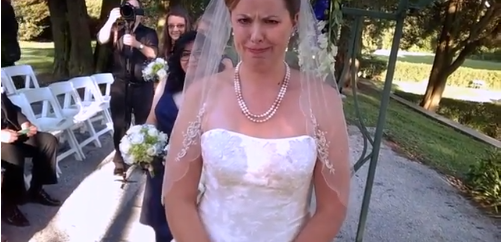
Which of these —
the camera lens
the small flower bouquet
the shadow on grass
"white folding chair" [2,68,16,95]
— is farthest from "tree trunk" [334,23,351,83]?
the shadow on grass

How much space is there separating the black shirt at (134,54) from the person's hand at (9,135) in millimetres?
1693

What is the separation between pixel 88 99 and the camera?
870cm

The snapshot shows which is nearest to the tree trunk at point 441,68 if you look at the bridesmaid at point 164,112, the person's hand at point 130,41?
the person's hand at point 130,41

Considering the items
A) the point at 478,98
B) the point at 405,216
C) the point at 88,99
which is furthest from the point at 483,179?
the point at 478,98

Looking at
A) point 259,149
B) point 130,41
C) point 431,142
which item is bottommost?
point 431,142

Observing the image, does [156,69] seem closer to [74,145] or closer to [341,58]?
[74,145]

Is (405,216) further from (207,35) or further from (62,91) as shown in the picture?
(207,35)

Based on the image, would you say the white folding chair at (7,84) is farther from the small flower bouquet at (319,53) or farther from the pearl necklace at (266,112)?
the pearl necklace at (266,112)

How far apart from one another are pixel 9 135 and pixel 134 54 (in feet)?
6.10

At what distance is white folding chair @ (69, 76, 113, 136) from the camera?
821cm

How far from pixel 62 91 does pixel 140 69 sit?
1.61m

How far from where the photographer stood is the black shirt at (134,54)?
6.25 m

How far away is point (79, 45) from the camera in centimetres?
1380

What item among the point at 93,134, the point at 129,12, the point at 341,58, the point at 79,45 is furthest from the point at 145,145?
the point at 79,45
